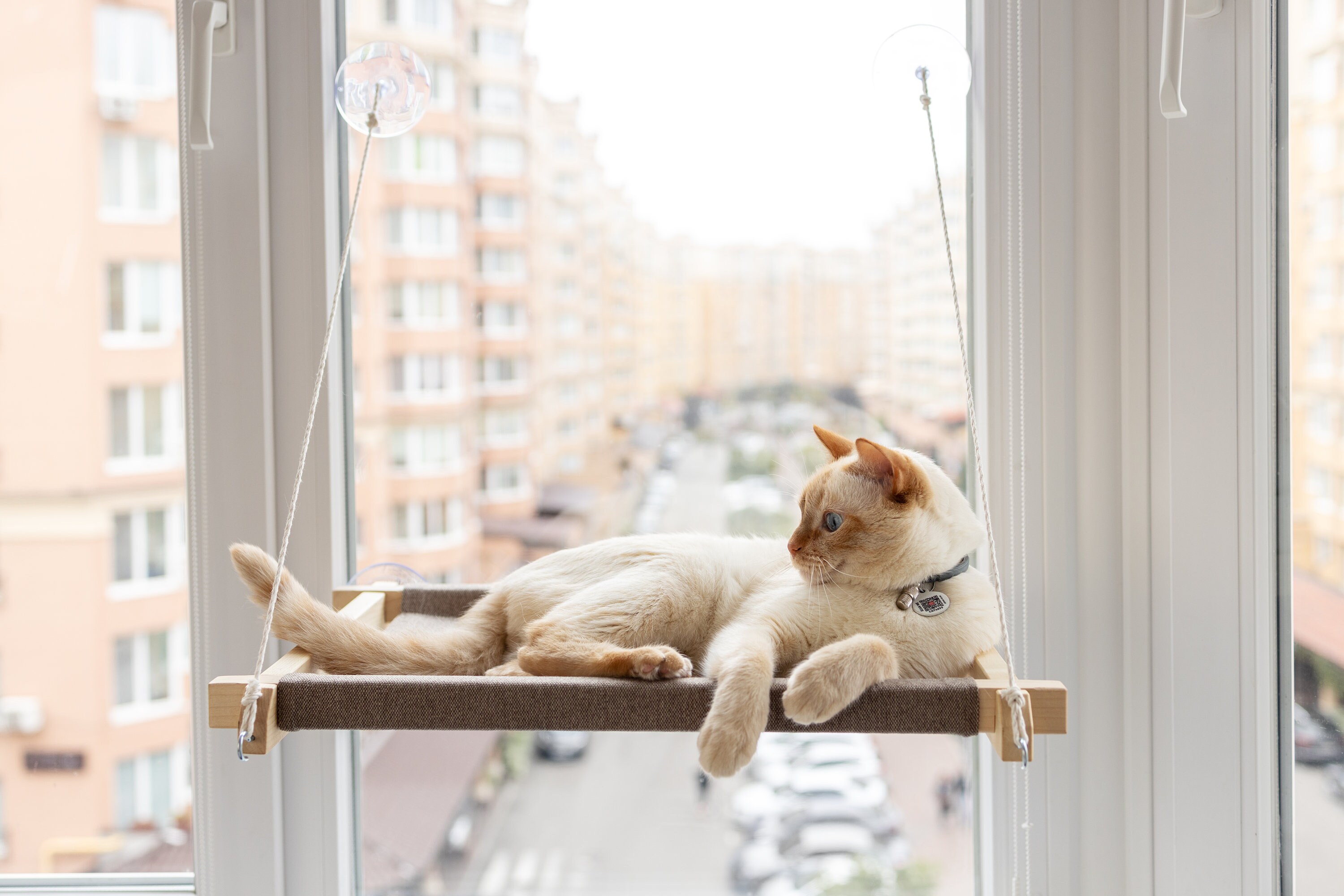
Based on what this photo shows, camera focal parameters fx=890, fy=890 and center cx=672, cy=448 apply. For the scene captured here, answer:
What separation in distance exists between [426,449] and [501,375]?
15 centimetres

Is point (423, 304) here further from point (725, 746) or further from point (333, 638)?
point (725, 746)

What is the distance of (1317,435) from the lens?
89 cm

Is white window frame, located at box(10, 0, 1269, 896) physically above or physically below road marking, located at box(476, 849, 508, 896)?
above

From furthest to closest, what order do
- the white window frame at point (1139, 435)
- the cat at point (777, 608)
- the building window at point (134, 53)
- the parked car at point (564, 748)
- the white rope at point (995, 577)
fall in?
the parked car at point (564, 748), the building window at point (134, 53), the white window frame at point (1139, 435), the cat at point (777, 608), the white rope at point (995, 577)

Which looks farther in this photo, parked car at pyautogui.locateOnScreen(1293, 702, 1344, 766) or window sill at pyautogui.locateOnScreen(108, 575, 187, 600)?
window sill at pyautogui.locateOnScreen(108, 575, 187, 600)

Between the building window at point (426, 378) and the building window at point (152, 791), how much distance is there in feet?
2.06

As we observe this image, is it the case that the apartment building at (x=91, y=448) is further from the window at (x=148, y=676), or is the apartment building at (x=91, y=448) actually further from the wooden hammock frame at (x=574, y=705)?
the wooden hammock frame at (x=574, y=705)

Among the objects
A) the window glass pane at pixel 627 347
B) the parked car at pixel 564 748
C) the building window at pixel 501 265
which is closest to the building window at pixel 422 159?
the window glass pane at pixel 627 347

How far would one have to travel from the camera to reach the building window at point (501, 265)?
128cm

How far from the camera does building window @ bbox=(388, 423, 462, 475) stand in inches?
50.8

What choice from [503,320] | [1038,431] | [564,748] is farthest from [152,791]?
[1038,431]

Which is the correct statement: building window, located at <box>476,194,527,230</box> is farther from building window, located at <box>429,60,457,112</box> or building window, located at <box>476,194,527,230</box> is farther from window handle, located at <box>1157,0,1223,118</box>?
window handle, located at <box>1157,0,1223,118</box>

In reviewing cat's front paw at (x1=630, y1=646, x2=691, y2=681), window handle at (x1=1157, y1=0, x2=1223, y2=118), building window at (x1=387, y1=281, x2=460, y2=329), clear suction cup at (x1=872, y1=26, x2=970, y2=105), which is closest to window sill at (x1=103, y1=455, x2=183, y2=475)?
building window at (x1=387, y1=281, x2=460, y2=329)

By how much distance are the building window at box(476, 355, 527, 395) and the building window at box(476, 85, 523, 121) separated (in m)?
0.34
